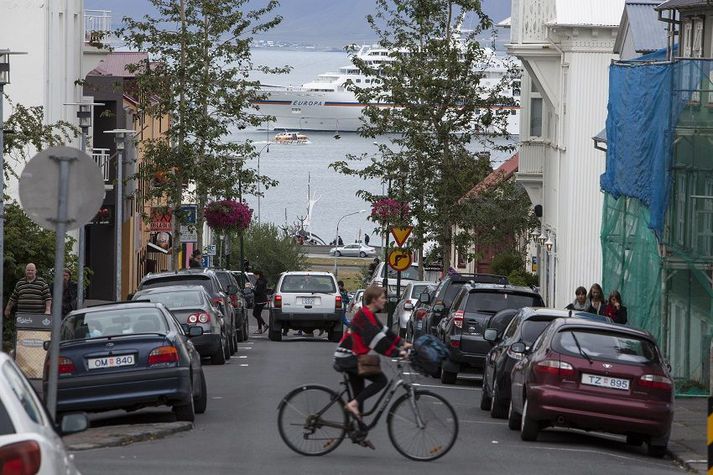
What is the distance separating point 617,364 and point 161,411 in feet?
20.0

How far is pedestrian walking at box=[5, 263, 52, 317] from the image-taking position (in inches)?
A: 901

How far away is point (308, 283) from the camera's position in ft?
130

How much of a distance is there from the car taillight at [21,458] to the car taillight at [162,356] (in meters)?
9.69

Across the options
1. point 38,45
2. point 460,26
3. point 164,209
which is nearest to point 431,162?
point 460,26

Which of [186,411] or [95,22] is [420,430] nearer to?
[186,411]

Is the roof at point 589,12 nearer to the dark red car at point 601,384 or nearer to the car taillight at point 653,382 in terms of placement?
the dark red car at point 601,384

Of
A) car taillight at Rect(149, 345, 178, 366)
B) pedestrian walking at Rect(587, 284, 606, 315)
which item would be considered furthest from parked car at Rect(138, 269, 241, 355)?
car taillight at Rect(149, 345, 178, 366)

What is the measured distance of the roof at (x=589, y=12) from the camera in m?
41.3

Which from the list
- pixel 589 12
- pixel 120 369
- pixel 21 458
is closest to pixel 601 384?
pixel 120 369

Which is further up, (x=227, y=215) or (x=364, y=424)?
(x=227, y=215)

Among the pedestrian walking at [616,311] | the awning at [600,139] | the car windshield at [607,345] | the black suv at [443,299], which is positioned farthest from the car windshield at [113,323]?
the awning at [600,139]

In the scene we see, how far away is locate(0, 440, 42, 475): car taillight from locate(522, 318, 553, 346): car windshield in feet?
41.3

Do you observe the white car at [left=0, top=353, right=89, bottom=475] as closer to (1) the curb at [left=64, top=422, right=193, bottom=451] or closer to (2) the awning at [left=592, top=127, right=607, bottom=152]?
(1) the curb at [left=64, top=422, right=193, bottom=451]

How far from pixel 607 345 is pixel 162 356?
462cm
